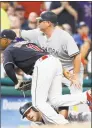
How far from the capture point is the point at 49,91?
7.84m

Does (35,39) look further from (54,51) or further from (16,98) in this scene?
(16,98)

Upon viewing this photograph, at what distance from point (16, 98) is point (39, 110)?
6.29 ft

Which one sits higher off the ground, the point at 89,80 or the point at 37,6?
the point at 37,6

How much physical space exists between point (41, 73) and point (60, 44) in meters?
0.77

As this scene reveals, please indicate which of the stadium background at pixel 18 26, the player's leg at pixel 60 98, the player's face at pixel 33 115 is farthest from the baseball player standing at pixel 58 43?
the stadium background at pixel 18 26

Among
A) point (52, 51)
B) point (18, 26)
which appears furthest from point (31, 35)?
point (18, 26)

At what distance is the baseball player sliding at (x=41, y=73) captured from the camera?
7629 millimetres

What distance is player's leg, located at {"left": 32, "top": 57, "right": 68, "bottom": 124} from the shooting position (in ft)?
25.0

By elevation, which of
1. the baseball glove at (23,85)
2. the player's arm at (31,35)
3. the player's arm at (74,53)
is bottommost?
the baseball glove at (23,85)

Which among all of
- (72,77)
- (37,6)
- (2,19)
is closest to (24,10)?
(37,6)

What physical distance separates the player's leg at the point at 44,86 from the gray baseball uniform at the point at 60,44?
0.52 meters

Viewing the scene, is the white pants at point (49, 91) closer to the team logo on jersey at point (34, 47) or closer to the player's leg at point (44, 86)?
the player's leg at point (44, 86)

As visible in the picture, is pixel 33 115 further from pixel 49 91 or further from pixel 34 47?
pixel 34 47

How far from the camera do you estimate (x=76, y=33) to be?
39.8ft
